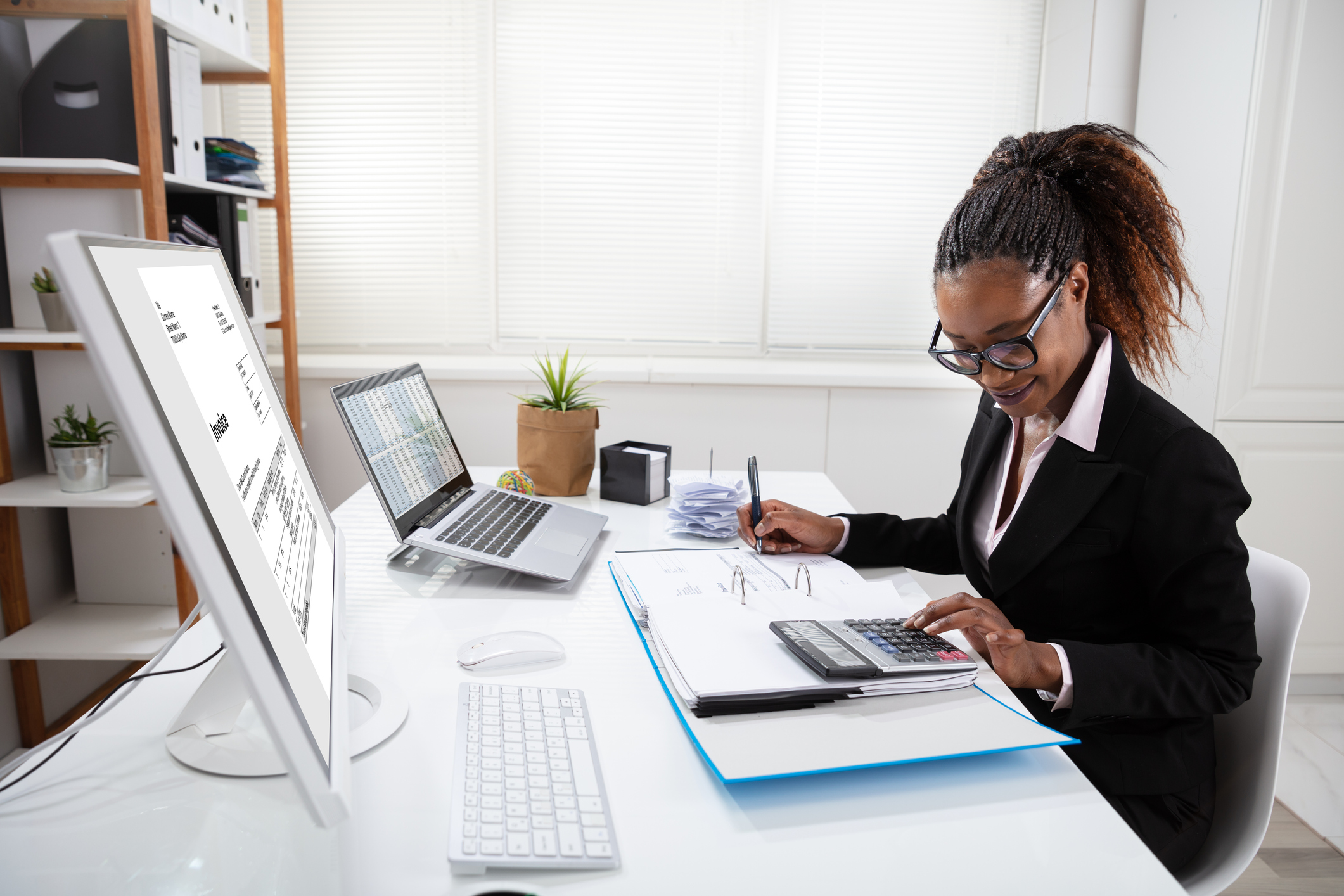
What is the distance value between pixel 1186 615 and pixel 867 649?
1.39 ft

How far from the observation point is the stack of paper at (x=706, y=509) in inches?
57.9

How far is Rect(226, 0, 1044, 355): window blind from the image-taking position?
2865 mm

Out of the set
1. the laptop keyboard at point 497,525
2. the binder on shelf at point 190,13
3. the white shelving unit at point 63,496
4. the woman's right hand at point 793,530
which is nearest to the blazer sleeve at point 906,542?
the woman's right hand at point 793,530

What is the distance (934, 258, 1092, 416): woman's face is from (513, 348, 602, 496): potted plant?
78 cm

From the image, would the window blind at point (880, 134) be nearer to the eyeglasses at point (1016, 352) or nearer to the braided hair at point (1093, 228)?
the braided hair at point (1093, 228)

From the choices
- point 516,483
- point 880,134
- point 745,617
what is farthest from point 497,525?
point 880,134

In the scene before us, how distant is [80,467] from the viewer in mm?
1991

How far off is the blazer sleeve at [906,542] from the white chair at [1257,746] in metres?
0.44

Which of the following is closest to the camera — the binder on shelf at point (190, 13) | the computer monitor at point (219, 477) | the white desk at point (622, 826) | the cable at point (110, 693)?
the computer monitor at point (219, 477)

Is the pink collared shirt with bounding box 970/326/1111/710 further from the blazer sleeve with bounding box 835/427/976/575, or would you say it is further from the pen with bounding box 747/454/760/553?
the pen with bounding box 747/454/760/553

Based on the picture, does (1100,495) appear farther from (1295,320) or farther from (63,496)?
(63,496)

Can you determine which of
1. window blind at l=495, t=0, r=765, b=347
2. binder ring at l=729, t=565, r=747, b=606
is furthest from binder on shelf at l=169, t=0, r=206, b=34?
binder ring at l=729, t=565, r=747, b=606

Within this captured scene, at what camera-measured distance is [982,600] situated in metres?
0.98

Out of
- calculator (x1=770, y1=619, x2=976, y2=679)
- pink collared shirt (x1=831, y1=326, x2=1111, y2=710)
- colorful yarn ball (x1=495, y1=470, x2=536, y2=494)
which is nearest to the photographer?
calculator (x1=770, y1=619, x2=976, y2=679)
